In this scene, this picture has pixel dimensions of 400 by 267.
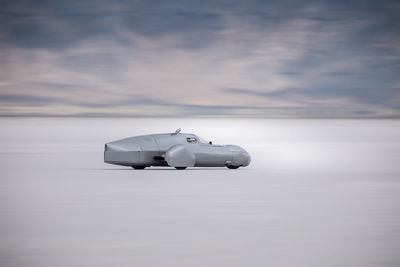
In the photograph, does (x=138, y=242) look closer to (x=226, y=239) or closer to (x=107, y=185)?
(x=226, y=239)

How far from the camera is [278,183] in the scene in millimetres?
19016

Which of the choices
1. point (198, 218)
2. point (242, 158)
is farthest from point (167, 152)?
point (198, 218)

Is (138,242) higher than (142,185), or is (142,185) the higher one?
(142,185)

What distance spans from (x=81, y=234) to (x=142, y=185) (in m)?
7.44

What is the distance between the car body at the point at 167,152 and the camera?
22.0 meters

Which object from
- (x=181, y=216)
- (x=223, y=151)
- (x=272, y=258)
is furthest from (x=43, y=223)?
(x=223, y=151)

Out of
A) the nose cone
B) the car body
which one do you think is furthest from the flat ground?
the nose cone

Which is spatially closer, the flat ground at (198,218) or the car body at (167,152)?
the flat ground at (198,218)

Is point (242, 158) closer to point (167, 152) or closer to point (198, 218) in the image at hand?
point (167, 152)

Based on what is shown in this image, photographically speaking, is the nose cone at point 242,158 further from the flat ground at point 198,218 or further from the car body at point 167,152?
the flat ground at point 198,218

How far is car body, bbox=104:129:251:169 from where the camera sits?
867 inches

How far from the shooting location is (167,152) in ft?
72.1

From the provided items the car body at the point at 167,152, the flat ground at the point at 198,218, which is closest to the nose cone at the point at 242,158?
the car body at the point at 167,152

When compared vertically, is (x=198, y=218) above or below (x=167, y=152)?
below
